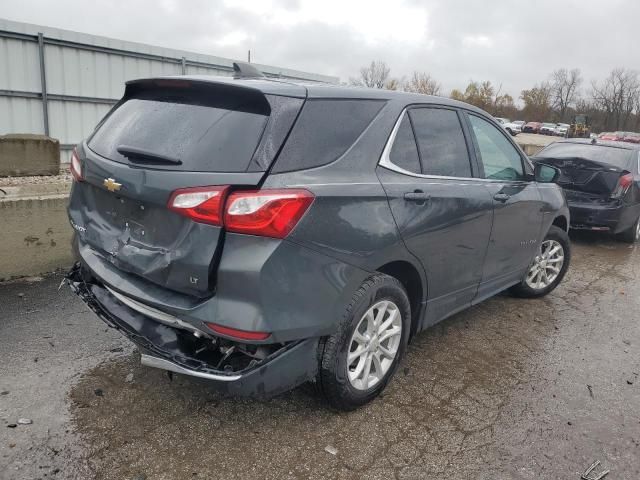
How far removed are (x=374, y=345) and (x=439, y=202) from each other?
3.16 feet

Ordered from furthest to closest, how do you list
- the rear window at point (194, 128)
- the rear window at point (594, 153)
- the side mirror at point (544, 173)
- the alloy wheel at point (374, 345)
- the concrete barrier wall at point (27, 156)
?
1. the rear window at point (594, 153)
2. the concrete barrier wall at point (27, 156)
3. the side mirror at point (544, 173)
4. the alloy wheel at point (374, 345)
5. the rear window at point (194, 128)

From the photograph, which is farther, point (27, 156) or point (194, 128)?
point (27, 156)

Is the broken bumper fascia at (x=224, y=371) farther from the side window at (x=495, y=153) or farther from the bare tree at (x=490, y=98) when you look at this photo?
the bare tree at (x=490, y=98)

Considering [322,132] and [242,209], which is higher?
[322,132]

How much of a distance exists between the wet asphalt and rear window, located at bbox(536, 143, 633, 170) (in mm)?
4262

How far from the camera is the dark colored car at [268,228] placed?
2.28 meters

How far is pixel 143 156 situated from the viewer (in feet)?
8.27

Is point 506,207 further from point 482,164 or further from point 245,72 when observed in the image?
point 245,72

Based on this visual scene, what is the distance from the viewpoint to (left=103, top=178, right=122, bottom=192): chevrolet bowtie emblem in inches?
101

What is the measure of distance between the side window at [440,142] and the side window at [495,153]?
25 cm

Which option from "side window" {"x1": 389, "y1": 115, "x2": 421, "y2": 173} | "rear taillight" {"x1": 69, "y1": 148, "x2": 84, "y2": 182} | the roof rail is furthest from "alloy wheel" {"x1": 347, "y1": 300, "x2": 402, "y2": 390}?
"rear taillight" {"x1": 69, "y1": 148, "x2": 84, "y2": 182}

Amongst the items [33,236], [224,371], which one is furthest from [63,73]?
[224,371]

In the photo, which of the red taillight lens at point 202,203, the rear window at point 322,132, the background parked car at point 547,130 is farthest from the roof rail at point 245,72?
the background parked car at point 547,130

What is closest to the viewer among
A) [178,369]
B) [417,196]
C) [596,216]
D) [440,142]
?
[178,369]
